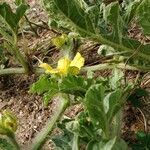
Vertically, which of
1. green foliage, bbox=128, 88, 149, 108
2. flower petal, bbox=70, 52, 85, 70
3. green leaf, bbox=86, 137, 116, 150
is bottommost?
green foliage, bbox=128, 88, 149, 108

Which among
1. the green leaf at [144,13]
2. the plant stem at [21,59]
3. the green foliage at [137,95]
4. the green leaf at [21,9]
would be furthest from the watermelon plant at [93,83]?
the plant stem at [21,59]

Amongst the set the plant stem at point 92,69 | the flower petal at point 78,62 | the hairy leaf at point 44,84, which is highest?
the hairy leaf at point 44,84

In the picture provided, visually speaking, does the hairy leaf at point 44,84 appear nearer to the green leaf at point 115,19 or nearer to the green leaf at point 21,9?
the green leaf at point 115,19

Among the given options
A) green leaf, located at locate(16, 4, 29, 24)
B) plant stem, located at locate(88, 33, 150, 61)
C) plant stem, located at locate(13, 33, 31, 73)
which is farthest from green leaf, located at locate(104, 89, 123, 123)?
plant stem, located at locate(13, 33, 31, 73)

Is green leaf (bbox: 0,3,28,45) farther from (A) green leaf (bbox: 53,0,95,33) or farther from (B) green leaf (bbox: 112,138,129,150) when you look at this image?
(B) green leaf (bbox: 112,138,129,150)

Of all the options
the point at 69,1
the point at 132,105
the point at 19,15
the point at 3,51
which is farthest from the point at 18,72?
the point at 69,1

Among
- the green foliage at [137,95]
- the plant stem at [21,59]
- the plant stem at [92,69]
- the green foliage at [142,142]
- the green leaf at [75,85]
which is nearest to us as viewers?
the green leaf at [75,85]
